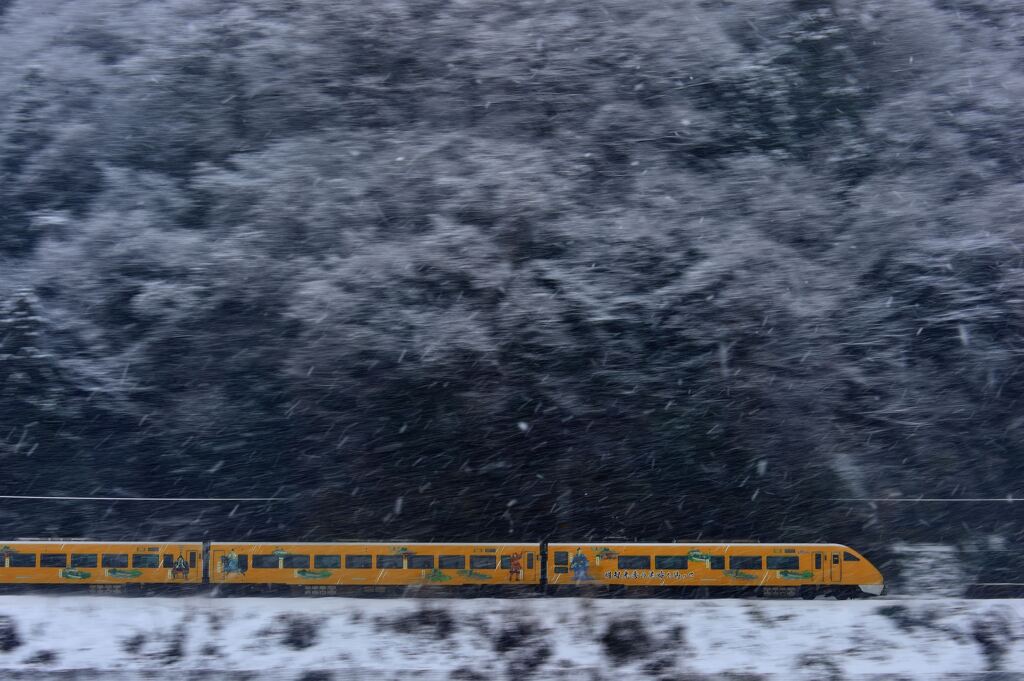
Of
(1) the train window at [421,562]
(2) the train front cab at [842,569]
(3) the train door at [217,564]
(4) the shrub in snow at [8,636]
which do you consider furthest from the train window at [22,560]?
(2) the train front cab at [842,569]

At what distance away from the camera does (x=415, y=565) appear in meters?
7.80

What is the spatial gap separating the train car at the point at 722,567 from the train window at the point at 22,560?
524 centimetres

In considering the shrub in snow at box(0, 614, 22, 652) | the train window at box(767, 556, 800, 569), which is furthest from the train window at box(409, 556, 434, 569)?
the shrub in snow at box(0, 614, 22, 652)

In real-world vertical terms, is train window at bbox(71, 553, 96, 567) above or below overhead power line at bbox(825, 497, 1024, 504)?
above

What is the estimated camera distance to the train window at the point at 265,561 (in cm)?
784

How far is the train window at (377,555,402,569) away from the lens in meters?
7.80

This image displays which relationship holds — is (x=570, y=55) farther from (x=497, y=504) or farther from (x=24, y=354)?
(x=24, y=354)

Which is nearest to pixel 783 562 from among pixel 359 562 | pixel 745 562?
pixel 745 562

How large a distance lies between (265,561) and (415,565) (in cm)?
154

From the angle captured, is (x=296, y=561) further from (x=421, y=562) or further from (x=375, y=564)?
(x=421, y=562)

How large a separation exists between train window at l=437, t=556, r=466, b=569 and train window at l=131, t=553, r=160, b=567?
9.49 feet

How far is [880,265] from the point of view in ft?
33.0

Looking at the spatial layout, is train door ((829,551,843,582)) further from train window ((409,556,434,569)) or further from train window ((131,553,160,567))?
train window ((131,553,160,567))

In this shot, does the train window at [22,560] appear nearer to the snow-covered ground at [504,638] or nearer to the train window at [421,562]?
the snow-covered ground at [504,638]
